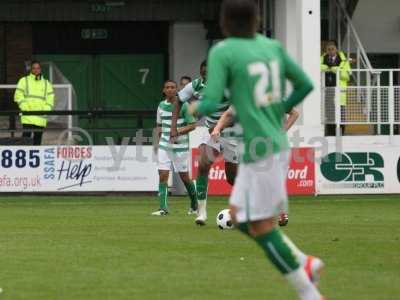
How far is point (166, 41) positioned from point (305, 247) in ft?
63.5

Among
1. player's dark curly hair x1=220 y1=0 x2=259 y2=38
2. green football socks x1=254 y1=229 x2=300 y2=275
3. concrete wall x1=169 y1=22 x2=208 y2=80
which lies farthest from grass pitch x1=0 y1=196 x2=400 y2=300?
concrete wall x1=169 y1=22 x2=208 y2=80

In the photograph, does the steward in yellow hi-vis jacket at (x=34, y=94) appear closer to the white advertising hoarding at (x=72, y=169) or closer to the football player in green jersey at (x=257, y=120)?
the white advertising hoarding at (x=72, y=169)

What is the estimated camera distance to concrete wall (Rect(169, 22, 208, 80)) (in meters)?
31.8

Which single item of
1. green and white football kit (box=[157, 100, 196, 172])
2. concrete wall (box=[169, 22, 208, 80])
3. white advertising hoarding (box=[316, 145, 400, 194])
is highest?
concrete wall (box=[169, 22, 208, 80])

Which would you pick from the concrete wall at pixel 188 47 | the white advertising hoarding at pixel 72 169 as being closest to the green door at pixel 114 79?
the concrete wall at pixel 188 47

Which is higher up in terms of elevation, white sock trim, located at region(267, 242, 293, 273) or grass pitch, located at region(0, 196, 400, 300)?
white sock trim, located at region(267, 242, 293, 273)

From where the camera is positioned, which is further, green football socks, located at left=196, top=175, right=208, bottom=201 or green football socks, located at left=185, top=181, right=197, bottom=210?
green football socks, located at left=185, top=181, right=197, bottom=210

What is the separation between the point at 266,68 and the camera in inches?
327

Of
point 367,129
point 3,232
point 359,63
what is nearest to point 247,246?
point 3,232

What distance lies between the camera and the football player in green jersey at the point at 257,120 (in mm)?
8242

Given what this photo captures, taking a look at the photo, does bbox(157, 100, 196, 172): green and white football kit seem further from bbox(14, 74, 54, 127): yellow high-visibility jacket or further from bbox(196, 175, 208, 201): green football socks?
bbox(14, 74, 54, 127): yellow high-visibility jacket

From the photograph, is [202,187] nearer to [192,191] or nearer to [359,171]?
[192,191]

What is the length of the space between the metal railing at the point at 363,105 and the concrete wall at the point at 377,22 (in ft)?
17.9

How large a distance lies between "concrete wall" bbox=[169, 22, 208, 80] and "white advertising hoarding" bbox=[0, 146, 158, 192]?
790 centimetres
